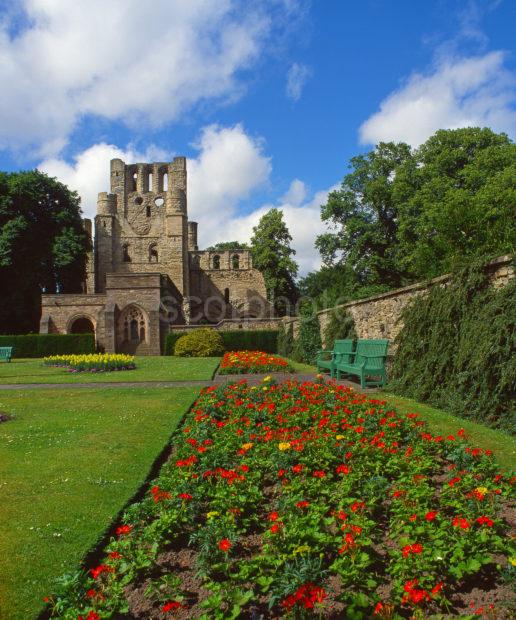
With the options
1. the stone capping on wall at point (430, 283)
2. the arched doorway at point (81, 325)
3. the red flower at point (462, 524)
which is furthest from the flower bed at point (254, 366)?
the arched doorway at point (81, 325)

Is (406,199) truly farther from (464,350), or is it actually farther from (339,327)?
(464,350)

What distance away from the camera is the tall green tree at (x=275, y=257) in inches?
1734

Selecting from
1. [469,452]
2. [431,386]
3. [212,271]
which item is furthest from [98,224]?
[469,452]

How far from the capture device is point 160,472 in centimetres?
498

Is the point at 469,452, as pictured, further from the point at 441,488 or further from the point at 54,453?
the point at 54,453

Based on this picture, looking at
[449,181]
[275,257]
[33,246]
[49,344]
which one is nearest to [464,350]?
[449,181]

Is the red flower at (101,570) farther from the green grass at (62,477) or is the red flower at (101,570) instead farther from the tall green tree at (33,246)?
the tall green tree at (33,246)

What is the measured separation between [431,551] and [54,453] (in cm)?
440

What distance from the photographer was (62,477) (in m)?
4.84

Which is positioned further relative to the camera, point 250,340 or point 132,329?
point 132,329

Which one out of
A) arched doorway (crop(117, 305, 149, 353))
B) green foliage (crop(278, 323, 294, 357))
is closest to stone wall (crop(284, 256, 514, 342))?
green foliage (crop(278, 323, 294, 357))

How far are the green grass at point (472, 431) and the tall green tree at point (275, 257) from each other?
1418 inches

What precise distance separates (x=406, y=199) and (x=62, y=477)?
90.9 ft

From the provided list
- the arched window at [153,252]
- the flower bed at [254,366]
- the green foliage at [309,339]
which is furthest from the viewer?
the arched window at [153,252]
